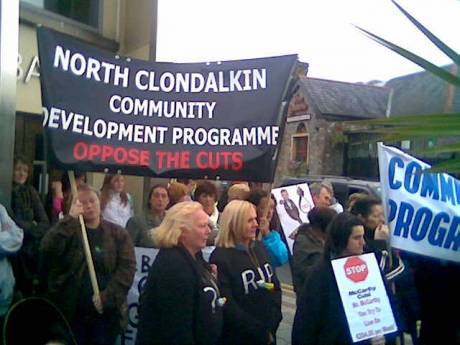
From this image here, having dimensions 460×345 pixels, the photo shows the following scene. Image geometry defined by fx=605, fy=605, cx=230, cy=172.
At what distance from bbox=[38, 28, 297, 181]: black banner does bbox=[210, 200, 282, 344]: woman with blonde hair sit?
47cm

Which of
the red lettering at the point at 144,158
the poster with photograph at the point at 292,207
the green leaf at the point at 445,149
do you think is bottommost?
the poster with photograph at the point at 292,207

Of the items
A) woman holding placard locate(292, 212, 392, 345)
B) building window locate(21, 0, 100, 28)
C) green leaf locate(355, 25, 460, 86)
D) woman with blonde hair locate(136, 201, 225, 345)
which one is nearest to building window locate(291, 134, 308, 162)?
building window locate(21, 0, 100, 28)

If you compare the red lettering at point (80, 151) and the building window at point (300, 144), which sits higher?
the building window at point (300, 144)

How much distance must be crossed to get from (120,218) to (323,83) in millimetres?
35806

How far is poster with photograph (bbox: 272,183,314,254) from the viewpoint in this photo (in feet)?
20.7

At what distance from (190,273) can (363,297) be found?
1.02m

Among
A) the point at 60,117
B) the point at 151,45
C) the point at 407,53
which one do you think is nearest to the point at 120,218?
the point at 60,117

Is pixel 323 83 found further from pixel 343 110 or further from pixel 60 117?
pixel 60 117

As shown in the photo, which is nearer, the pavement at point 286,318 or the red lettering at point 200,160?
the red lettering at point 200,160

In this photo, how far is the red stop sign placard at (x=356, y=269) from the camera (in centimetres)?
343

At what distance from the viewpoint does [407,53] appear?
1372mm

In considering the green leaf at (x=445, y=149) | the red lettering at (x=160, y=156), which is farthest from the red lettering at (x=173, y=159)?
the green leaf at (x=445, y=149)

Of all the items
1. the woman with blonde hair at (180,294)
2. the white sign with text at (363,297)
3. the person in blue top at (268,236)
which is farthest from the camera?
the person in blue top at (268,236)

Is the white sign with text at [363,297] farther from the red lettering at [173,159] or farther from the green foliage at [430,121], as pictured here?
the green foliage at [430,121]
